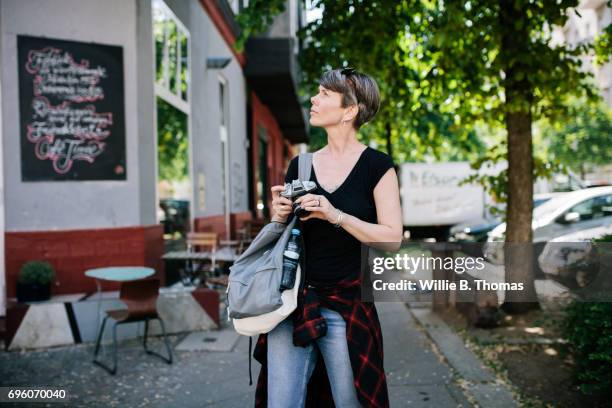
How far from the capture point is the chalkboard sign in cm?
664

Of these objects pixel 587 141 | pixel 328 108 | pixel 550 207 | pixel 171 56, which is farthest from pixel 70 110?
pixel 587 141

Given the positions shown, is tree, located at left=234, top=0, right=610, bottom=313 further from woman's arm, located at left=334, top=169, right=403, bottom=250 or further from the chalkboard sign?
woman's arm, located at left=334, top=169, right=403, bottom=250

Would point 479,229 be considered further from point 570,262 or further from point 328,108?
point 328,108

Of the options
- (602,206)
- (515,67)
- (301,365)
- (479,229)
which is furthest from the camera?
(479,229)

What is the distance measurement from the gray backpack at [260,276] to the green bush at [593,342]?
7.91ft

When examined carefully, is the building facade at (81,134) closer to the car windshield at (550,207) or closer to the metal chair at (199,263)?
the metal chair at (199,263)

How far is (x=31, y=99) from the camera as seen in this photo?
262 inches

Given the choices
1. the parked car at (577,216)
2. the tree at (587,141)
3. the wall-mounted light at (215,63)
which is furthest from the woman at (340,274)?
the tree at (587,141)

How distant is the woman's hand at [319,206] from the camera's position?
6.80ft

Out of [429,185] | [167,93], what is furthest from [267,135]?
[167,93]

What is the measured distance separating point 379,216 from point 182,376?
351 cm

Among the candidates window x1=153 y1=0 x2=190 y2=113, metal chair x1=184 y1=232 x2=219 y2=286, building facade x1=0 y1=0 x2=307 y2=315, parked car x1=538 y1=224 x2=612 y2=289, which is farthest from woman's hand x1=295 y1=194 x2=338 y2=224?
window x1=153 y1=0 x2=190 y2=113

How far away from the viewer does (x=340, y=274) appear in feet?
7.47

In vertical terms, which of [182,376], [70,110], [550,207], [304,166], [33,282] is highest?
[70,110]
